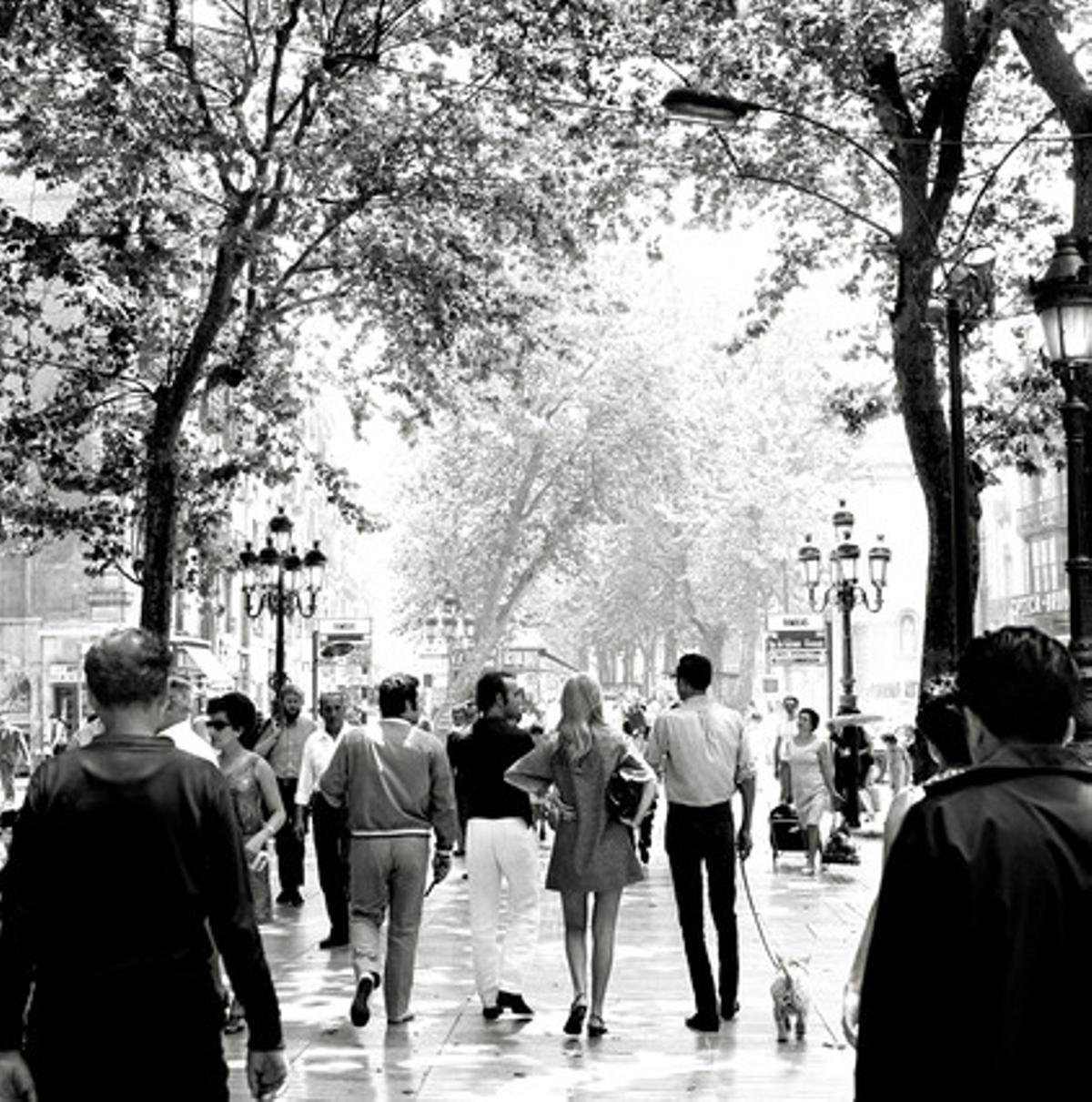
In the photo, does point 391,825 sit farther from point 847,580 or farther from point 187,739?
point 847,580

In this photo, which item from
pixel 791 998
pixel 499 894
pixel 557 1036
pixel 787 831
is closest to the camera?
pixel 791 998

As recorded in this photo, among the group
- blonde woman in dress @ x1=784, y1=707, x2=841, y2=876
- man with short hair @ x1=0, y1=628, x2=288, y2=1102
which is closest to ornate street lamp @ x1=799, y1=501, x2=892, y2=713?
blonde woman in dress @ x1=784, y1=707, x2=841, y2=876

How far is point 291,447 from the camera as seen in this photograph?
2308 centimetres

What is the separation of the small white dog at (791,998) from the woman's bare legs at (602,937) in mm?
844

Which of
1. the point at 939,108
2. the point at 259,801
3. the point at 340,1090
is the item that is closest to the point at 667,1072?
the point at 340,1090

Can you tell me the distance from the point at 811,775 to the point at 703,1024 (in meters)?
9.67

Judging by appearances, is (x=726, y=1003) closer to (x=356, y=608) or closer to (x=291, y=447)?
(x=291, y=447)

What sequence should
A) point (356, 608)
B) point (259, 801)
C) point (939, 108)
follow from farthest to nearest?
point (356, 608) → point (939, 108) → point (259, 801)

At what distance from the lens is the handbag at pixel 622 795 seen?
888cm

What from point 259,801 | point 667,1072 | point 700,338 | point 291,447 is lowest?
point 667,1072

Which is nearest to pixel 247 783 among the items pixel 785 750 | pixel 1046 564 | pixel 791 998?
pixel 791 998

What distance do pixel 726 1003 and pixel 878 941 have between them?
22.0ft

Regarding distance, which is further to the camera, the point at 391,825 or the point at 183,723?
the point at 391,825

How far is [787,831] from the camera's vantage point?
19391mm
